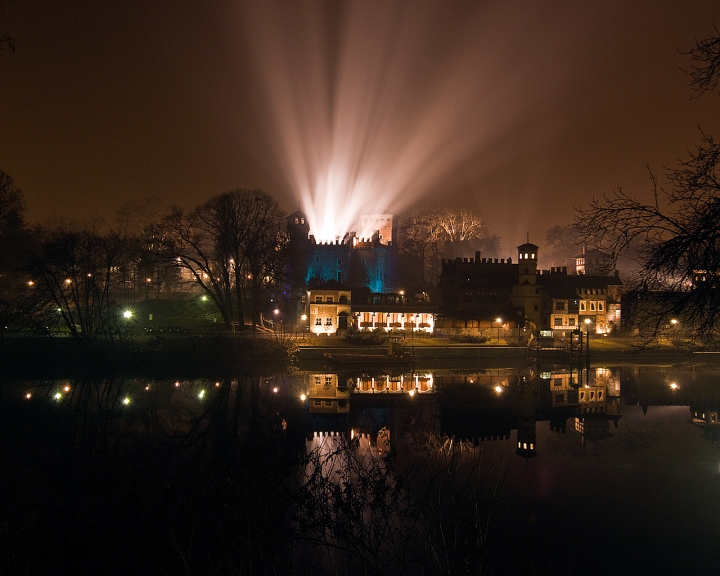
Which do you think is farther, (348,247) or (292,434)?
(348,247)

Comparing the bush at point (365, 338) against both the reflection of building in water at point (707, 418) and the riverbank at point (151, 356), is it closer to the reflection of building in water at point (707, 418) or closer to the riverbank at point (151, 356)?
the riverbank at point (151, 356)

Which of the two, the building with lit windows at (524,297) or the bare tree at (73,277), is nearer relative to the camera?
the bare tree at (73,277)

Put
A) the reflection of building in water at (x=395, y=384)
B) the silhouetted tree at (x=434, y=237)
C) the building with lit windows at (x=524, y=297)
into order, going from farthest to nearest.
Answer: the silhouetted tree at (x=434, y=237)
the building with lit windows at (x=524, y=297)
the reflection of building in water at (x=395, y=384)

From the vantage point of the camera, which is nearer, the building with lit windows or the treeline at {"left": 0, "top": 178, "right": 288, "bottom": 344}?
the treeline at {"left": 0, "top": 178, "right": 288, "bottom": 344}

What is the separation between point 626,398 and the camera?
101 ft

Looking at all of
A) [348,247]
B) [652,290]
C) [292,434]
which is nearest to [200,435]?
[292,434]

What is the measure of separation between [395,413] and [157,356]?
21.0 m

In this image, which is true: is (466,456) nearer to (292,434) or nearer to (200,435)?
(292,434)

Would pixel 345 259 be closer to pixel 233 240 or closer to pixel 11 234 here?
pixel 233 240

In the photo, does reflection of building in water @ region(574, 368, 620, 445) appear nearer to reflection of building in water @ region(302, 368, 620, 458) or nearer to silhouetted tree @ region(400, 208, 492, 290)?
reflection of building in water @ region(302, 368, 620, 458)

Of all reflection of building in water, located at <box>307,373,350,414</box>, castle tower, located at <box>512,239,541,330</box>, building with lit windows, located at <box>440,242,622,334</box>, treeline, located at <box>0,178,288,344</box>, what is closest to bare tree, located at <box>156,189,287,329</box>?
treeline, located at <box>0,178,288,344</box>

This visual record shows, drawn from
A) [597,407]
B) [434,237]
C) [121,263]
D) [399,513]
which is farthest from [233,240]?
[399,513]

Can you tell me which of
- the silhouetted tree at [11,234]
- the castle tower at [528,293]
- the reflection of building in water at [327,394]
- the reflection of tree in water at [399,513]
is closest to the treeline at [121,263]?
the silhouetted tree at [11,234]

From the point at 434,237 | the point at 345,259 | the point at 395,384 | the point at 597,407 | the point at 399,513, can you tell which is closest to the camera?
the point at 399,513
